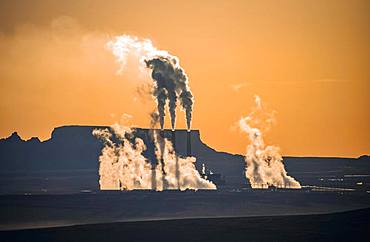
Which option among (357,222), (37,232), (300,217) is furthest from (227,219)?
(37,232)

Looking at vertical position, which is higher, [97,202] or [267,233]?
[97,202]

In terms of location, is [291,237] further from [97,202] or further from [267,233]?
[97,202]

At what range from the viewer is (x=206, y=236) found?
111m


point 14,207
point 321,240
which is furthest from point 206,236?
point 14,207

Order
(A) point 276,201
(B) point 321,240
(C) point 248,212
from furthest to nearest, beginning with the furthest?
(A) point 276,201 → (C) point 248,212 → (B) point 321,240

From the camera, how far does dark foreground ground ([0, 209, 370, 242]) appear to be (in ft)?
356

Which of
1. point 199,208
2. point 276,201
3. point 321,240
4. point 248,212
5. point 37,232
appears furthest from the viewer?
point 276,201

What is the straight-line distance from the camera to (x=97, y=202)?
199125 millimetres

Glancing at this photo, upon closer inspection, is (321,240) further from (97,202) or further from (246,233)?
(97,202)

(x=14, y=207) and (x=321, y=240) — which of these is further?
(x=14, y=207)

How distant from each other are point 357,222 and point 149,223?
3123 centimetres

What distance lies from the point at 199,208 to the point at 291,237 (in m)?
68.1

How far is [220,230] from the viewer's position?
119 m

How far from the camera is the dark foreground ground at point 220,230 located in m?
108
